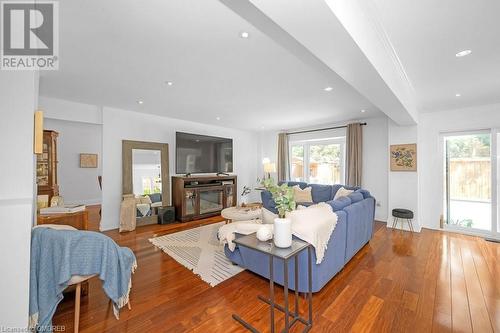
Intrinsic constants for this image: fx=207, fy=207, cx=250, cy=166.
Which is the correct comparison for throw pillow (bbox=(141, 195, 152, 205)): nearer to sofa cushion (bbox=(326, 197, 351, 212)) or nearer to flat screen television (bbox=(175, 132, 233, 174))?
flat screen television (bbox=(175, 132, 233, 174))

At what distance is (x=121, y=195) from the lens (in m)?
4.50

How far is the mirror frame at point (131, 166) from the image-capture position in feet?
14.7

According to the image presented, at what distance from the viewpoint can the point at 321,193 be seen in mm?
5121

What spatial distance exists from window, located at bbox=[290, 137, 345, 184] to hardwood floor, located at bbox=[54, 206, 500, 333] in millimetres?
2975

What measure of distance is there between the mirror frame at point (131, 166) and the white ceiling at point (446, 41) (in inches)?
186

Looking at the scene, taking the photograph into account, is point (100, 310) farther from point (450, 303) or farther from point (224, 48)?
point (450, 303)

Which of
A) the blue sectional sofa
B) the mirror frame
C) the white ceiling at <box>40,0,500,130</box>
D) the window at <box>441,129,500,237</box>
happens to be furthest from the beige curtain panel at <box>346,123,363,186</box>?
the mirror frame

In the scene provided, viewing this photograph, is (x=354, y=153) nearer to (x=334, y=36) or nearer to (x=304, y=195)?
(x=304, y=195)

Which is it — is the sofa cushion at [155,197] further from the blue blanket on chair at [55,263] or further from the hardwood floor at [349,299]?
the blue blanket on chair at [55,263]

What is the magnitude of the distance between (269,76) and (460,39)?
6.17 feet

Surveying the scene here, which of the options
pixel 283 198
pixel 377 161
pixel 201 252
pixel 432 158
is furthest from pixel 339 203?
pixel 432 158

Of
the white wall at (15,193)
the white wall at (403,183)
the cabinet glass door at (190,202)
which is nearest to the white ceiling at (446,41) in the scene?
the white wall at (403,183)

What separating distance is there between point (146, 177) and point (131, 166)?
404 mm

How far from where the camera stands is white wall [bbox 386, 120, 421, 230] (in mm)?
4273
